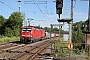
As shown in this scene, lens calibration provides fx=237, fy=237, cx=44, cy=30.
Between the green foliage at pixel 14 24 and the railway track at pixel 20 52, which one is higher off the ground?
the green foliage at pixel 14 24

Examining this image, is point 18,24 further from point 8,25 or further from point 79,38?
point 79,38

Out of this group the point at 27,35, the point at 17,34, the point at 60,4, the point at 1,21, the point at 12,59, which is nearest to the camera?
the point at 60,4

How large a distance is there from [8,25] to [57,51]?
57.5m

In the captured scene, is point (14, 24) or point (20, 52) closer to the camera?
point (20, 52)

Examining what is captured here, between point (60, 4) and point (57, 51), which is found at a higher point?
point (60, 4)

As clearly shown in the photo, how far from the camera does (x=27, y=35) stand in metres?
40.5

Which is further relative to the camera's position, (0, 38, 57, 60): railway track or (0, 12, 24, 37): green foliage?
(0, 12, 24, 37): green foliage

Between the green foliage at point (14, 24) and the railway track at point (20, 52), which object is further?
the green foliage at point (14, 24)

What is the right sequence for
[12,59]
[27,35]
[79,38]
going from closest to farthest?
1. [12,59]
2. [79,38]
3. [27,35]

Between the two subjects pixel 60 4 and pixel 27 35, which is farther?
pixel 27 35

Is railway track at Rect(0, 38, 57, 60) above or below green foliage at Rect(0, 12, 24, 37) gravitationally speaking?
below

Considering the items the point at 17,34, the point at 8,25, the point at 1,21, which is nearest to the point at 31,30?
the point at 17,34

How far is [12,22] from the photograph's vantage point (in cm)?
7300

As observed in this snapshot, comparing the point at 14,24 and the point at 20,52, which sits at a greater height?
the point at 14,24
